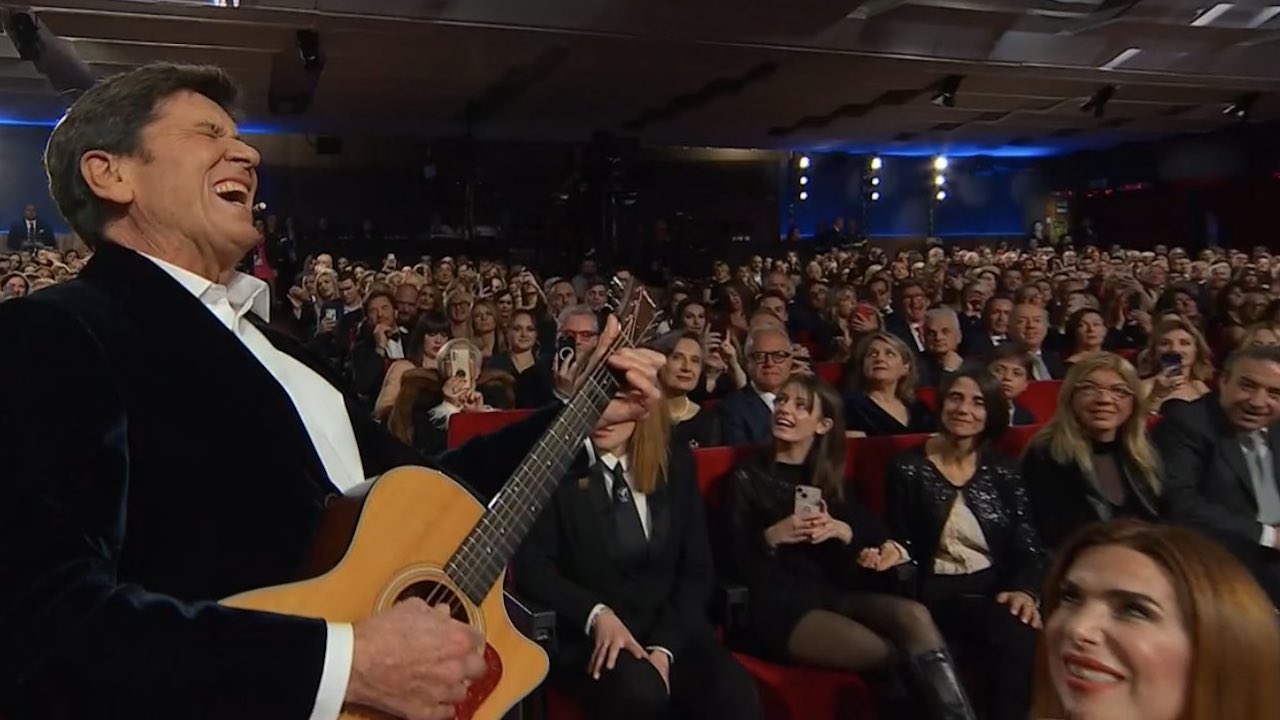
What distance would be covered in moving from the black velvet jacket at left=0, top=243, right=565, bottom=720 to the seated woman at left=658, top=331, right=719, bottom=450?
276 cm

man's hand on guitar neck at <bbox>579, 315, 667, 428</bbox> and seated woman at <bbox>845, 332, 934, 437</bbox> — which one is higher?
man's hand on guitar neck at <bbox>579, 315, 667, 428</bbox>

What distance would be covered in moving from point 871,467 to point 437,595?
2.32 metres

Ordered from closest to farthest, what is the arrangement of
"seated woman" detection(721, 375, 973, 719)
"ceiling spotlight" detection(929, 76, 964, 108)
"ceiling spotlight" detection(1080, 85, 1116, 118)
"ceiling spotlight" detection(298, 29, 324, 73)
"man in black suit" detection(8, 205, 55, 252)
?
"seated woman" detection(721, 375, 973, 719) < "ceiling spotlight" detection(298, 29, 324, 73) < "ceiling spotlight" detection(929, 76, 964, 108) < "ceiling spotlight" detection(1080, 85, 1116, 118) < "man in black suit" detection(8, 205, 55, 252)

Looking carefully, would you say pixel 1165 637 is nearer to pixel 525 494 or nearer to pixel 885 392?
pixel 525 494

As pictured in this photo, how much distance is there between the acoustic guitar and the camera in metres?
1.18

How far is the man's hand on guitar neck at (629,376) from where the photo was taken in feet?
5.22

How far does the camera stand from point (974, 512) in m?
2.99

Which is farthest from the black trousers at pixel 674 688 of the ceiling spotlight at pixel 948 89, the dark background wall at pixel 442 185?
the dark background wall at pixel 442 185

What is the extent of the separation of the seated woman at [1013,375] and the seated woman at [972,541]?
3.35 ft

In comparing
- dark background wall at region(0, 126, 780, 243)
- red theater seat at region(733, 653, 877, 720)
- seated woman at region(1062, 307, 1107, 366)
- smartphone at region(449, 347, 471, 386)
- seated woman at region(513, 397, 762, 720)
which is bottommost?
red theater seat at region(733, 653, 877, 720)

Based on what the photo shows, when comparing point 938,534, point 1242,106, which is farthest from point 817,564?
point 1242,106

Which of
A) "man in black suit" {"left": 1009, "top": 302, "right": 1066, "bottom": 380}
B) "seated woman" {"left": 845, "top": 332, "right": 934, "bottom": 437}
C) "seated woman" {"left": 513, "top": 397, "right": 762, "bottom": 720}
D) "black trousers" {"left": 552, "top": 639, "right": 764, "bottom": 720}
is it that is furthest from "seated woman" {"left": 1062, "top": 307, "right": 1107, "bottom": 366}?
"black trousers" {"left": 552, "top": 639, "right": 764, "bottom": 720}

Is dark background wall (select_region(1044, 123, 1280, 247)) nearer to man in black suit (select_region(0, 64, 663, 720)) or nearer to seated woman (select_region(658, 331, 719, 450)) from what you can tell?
seated woman (select_region(658, 331, 719, 450))

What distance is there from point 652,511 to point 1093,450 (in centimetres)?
147
